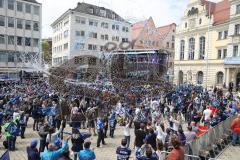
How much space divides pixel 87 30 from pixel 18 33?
20345mm

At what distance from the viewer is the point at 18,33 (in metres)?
49.6

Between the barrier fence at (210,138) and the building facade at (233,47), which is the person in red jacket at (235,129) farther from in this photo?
the building facade at (233,47)

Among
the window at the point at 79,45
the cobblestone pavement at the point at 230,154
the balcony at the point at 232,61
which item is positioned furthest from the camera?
the window at the point at 79,45

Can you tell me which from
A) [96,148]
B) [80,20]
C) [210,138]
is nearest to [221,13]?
[80,20]

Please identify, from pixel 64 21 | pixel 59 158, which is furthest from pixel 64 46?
pixel 59 158

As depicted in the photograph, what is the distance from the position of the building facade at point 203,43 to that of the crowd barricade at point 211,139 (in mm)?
35982

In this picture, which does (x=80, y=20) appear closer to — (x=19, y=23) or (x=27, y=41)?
(x=27, y=41)

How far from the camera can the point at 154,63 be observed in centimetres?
3188

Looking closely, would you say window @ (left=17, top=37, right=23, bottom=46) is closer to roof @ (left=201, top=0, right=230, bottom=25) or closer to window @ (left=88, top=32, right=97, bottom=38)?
window @ (left=88, top=32, right=97, bottom=38)

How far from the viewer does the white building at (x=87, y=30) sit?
2515 inches

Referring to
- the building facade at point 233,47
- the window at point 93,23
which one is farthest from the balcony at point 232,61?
the window at point 93,23

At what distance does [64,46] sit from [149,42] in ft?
75.2

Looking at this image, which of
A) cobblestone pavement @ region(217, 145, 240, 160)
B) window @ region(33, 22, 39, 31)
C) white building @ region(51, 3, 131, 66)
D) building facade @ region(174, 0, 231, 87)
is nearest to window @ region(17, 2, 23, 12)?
window @ region(33, 22, 39, 31)

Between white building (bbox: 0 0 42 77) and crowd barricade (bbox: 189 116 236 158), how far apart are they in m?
40.2
